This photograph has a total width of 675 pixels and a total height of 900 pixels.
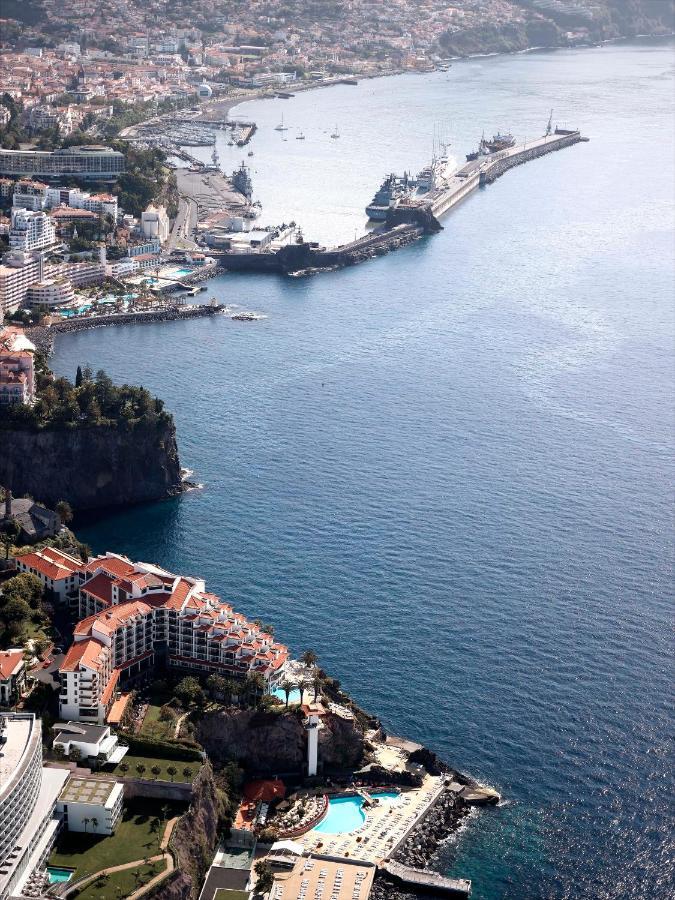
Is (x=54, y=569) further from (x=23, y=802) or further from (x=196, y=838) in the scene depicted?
(x=23, y=802)

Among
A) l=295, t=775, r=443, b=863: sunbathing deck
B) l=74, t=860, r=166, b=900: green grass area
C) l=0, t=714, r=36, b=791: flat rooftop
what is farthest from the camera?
l=295, t=775, r=443, b=863: sunbathing deck

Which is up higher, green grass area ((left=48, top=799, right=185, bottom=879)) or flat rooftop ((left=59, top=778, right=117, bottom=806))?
flat rooftop ((left=59, top=778, right=117, bottom=806))

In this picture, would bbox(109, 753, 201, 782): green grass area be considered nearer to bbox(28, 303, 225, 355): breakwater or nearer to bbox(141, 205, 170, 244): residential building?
bbox(28, 303, 225, 355): breakwater

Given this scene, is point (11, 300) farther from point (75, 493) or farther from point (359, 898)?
point (359, 898)

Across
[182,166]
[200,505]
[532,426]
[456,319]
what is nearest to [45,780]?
[200,505]

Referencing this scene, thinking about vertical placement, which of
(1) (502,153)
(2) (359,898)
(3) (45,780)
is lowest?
(2) (359,898)

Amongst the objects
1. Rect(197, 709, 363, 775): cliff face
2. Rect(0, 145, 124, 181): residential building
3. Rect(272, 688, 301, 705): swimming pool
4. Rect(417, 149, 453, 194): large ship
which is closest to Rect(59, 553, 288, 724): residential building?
Rect(272, 688, 301, 705): swimming pool

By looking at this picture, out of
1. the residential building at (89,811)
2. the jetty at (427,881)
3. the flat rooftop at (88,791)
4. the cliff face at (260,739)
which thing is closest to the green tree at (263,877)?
the jetty at (427,881)
